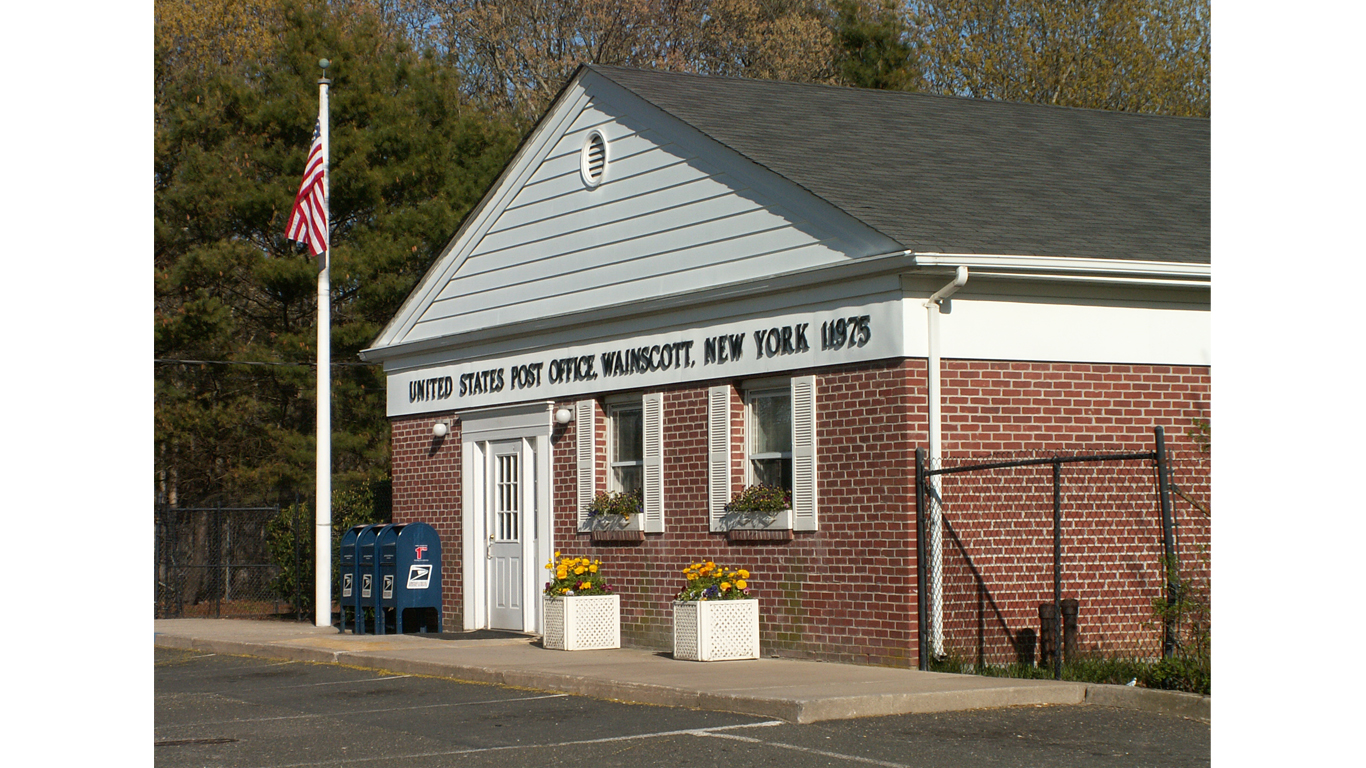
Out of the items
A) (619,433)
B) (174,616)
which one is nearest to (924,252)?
(619,433)

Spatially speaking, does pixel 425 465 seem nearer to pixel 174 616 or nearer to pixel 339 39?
pixel 174 616

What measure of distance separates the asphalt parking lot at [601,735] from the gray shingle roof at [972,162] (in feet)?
14.3

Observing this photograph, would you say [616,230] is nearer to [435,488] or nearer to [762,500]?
[762,500]

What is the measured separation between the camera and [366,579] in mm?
18422

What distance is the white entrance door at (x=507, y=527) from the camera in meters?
18.3

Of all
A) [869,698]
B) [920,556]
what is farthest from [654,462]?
[869,698]

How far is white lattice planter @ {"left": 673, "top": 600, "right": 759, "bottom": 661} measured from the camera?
14.1m

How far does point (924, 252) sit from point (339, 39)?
20.1 m

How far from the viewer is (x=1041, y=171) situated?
53.7ft

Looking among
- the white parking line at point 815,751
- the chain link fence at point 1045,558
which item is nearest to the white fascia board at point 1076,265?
the chain link fence at point 1045,558

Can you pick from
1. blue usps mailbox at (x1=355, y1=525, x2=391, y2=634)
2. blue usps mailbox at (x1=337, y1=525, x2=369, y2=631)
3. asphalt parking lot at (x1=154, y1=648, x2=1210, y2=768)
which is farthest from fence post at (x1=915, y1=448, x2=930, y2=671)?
blue usps mailbox at (x1=337, y1=525, x2=369, y2=631)

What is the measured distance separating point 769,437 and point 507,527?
4.79 m

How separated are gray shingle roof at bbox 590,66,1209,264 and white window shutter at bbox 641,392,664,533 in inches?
108

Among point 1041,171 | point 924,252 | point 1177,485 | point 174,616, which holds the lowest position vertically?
point 174,616
